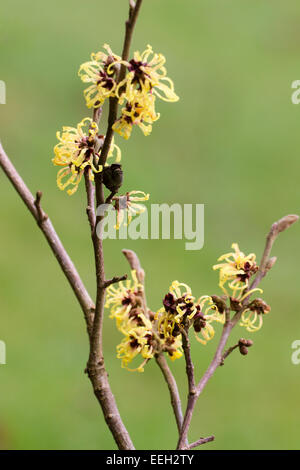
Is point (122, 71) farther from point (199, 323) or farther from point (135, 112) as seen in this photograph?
point (199, 323)

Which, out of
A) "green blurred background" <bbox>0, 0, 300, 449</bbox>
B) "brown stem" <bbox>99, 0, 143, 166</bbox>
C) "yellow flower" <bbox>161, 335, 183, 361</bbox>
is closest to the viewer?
"brown stem" <bbox>99, 0, 143, 166</bbox>

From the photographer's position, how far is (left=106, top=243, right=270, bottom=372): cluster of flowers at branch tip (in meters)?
0.48

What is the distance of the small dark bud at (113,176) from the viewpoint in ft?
1.46

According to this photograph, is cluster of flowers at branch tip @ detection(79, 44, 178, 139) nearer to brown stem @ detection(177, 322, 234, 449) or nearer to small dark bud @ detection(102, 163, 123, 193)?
small dark bud @ detection(102, 163, 123, 193)

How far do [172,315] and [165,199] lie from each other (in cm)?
168

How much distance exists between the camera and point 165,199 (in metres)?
2.15

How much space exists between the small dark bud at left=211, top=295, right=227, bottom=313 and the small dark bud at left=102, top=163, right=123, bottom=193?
122 millimetres

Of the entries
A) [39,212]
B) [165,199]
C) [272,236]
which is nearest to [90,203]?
[39,212]

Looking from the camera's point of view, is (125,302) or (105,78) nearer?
(105,78)

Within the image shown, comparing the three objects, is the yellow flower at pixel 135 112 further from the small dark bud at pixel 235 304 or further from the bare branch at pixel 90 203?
the small dark bud at pixel 235 304

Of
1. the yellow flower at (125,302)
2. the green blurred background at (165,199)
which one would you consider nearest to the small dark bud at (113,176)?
the yellow flower at (125,302)

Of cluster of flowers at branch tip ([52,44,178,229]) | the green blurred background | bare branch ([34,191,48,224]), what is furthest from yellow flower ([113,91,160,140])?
Result: the green blurred background

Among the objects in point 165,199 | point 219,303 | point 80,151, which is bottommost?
point 165,199

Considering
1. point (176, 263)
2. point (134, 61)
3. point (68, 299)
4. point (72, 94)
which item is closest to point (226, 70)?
point (72, 94)
